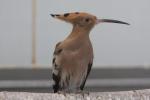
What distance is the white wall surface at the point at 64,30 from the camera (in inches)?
62.9

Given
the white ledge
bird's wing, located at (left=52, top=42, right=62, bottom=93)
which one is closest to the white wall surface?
bird's wing, located at (left=52, top=42, right=62, bottom=93)

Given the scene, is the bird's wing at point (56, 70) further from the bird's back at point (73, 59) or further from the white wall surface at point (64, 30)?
the white wall surface at point (64, 30)

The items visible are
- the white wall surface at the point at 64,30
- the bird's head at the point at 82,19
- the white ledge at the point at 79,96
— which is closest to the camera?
the white ledge at the point at 79,96

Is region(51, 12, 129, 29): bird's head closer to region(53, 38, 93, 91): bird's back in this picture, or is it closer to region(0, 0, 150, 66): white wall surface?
region(53, 38, 93, 91): bird's back

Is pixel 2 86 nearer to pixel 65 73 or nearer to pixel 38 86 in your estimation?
pixel 38 86

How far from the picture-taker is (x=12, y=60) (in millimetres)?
1602

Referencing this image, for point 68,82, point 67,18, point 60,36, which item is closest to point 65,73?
point 68,82

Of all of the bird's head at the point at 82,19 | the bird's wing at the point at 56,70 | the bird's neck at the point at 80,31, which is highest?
the bird's head at the point at 82,19

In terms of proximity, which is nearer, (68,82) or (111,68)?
(68,82)

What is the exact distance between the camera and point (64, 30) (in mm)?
1588

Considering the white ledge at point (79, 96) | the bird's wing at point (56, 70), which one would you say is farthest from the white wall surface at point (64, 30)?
the white ledge at point (79, 96)

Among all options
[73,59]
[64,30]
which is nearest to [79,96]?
[73,59]

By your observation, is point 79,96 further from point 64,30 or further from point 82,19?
point 64,30

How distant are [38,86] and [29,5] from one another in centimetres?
27
